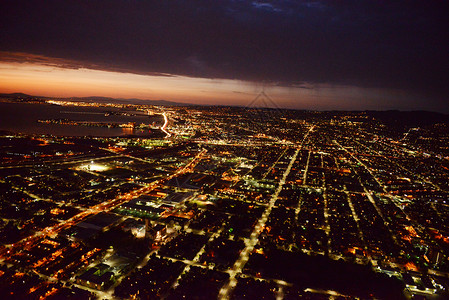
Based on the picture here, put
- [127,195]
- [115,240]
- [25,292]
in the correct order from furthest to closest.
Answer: [127,195]
[115,240]
[25,292]

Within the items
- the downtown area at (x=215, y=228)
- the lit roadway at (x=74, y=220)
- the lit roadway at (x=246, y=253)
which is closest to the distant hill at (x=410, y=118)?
the downtown area at (x=215, y=228)

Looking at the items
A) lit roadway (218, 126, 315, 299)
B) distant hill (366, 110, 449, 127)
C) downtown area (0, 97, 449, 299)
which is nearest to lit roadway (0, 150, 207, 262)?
downtown area (0, 97, 449, 299)

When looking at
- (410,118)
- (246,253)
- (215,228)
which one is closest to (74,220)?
(215,228)

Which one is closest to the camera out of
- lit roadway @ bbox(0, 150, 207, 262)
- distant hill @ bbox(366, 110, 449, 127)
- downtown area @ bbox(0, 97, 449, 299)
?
downtown area @ bbox(0, 97, 449, 299)

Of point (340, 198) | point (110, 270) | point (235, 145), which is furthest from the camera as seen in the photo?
point (235, 145)

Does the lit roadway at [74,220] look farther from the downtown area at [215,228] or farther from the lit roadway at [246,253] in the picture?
the lit roadway at [246,253]

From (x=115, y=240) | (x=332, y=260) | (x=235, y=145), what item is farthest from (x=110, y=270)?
(x=235, y=145)

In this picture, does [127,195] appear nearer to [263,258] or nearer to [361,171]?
[263,258]

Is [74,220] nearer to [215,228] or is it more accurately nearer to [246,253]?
[215,228]

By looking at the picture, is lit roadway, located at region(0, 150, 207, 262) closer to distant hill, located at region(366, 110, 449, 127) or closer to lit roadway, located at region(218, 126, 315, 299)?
lit roadway, located at region(218, 126, 315, 299)
